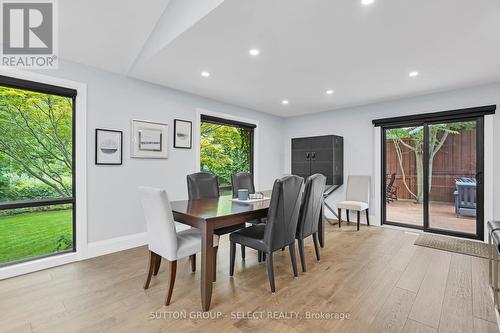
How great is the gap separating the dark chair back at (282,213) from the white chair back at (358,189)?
2.69 meters

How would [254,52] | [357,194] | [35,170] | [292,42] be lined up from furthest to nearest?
[357,194] → [35,170] → [254,52] → [292,42]

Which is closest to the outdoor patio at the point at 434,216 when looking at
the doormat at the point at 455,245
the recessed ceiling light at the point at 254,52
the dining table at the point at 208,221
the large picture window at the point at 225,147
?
the doormat at the point at 455,245

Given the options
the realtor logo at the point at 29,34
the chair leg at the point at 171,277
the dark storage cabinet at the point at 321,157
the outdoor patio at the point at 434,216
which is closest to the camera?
the chair leg at the point at 171,277

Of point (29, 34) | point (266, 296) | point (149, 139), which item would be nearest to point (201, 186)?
point (149, 139)

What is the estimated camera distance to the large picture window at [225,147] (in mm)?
4605

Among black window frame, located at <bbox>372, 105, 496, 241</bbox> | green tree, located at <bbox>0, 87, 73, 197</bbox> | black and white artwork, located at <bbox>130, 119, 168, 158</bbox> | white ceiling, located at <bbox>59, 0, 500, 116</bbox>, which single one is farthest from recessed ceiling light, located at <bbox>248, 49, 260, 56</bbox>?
black window frame, located at <bbox>372, 105, 496, 241</bbox>

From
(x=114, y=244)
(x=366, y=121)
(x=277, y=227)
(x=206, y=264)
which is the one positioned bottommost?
(x=114, y=244)

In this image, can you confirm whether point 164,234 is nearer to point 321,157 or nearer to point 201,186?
point 201,186

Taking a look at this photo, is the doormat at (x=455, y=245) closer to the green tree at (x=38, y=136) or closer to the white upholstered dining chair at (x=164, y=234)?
the white upholstered dining chair at (x=164, y=234)

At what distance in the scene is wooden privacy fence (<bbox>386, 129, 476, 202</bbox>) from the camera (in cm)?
380

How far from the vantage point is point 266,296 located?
2.14 metres

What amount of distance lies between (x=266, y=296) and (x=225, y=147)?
3.40 meters

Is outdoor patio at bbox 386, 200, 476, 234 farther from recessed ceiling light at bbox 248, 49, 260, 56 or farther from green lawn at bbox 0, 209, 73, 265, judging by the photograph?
green lawn at bbox 0, 209, 73, 265

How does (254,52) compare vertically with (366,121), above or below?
above
